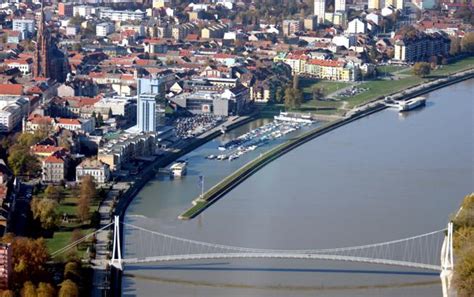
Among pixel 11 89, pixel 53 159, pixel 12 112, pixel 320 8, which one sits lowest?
pixel 53 159

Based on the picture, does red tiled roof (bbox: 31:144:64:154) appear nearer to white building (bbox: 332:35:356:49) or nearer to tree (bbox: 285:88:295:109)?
tree (bbox: 285:88:295:109)

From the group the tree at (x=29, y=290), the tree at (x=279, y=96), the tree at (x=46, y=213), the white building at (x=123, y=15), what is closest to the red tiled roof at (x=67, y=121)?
A: the tree at (x=46, y=213)

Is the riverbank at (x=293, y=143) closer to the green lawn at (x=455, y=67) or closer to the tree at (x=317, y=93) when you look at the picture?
the green lawn at (x=455, y=67)

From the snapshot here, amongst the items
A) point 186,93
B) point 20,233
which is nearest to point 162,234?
point 20,233

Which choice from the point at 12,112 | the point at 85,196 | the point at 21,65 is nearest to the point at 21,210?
the point at 85,196

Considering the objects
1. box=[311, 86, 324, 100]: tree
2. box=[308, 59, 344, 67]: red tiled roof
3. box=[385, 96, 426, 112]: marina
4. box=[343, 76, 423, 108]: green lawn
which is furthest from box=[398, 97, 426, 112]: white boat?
box=[308, 59, 344, 67]: red tiled roof

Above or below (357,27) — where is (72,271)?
below

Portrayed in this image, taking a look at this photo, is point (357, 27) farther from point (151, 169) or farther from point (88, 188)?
point (88, 188)
